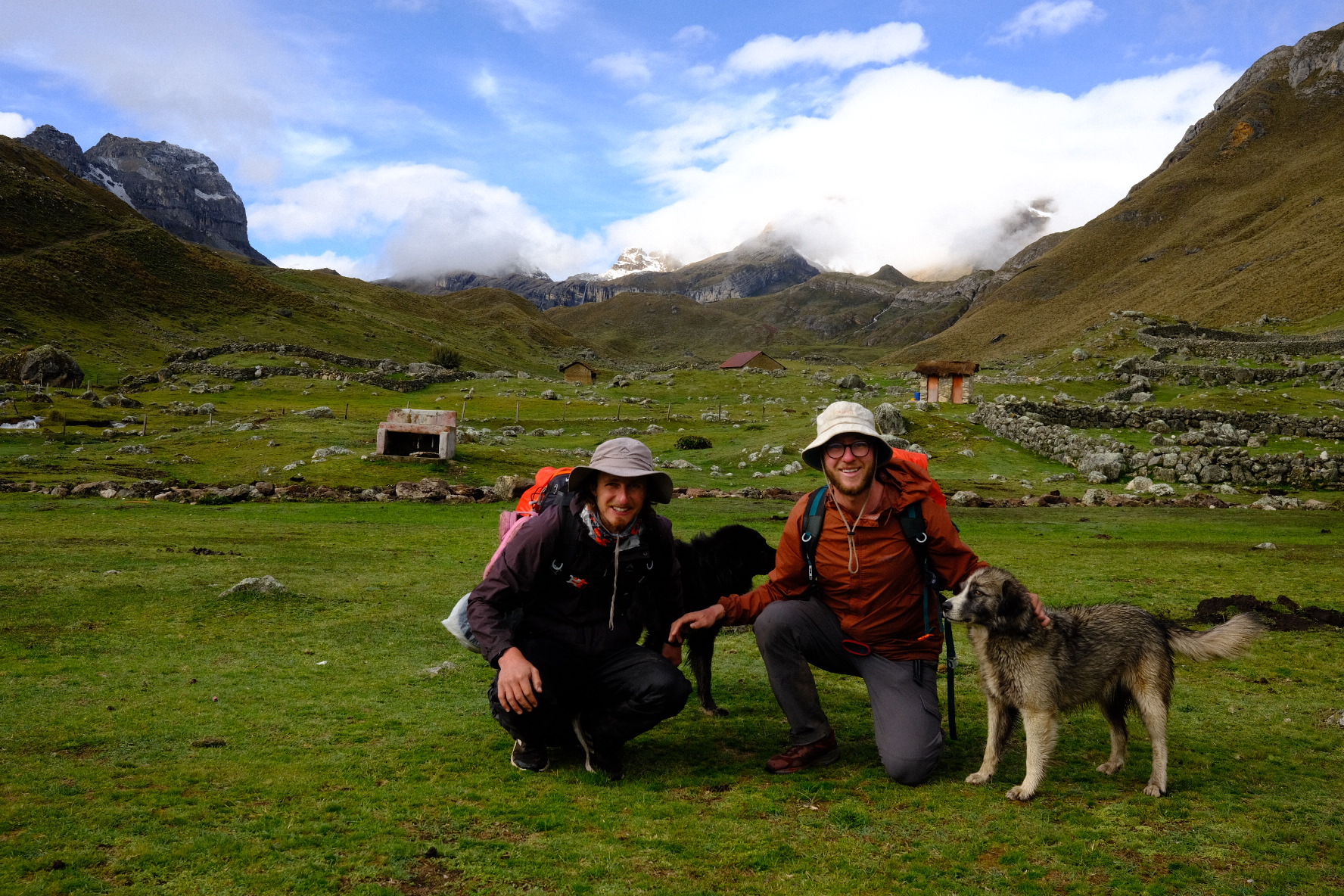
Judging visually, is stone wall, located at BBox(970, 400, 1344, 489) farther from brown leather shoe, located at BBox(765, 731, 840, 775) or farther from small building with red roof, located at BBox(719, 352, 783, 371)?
small building with red roof, located at BBox(719, 352, 783, 371)

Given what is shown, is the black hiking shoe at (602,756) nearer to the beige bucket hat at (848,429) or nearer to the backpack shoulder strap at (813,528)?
the backpack shoulder strap at (813,528)

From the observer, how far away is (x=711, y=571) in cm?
736

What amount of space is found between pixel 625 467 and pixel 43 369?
6515cm

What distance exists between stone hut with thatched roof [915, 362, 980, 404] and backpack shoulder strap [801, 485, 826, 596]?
44.0 meters

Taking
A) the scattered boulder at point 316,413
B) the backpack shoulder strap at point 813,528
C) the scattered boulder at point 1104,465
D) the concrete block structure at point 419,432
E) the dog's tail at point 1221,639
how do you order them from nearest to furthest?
the dog's tail at point 1221,639, the backpack shoulder strap at point 813,528, the scattered boulder at point 1104,465, the concrete block structure at point 419,432, the scattered boulder at point 316,413

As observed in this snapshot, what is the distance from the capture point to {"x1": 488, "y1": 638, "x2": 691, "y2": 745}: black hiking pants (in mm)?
5496

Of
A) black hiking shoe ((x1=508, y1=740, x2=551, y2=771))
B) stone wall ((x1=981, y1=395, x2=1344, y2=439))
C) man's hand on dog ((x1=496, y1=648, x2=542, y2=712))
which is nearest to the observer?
man's hand on dog ((x1=496, y1=648, x2=542, y2=712))

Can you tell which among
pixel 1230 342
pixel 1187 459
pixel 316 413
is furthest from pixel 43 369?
pixel 1230 342

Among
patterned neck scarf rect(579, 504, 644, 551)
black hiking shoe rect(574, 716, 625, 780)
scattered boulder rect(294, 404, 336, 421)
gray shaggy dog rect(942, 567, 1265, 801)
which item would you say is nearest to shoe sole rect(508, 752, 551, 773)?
black hiking shoe rect(574, 716, 625, 780)

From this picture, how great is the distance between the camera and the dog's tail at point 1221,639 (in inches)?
211

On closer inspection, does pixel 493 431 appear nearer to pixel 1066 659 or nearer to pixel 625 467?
pixel 625 467

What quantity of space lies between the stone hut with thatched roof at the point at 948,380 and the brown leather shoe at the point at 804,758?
4426cm

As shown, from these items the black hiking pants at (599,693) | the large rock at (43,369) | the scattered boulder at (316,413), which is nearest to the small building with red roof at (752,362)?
the scattered boulder at (316,413)

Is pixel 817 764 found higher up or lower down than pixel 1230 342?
lower down
